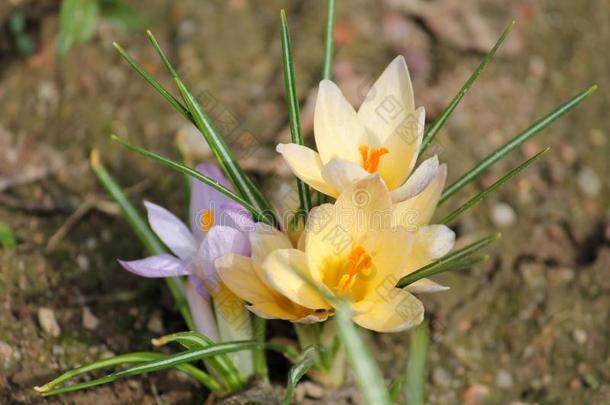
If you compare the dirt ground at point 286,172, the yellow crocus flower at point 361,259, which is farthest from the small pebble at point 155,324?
the yellow crocus flower at point 361,259

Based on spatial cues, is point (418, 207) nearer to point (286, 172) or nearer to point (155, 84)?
point (155, 84)

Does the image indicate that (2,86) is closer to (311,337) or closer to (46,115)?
(46,115)

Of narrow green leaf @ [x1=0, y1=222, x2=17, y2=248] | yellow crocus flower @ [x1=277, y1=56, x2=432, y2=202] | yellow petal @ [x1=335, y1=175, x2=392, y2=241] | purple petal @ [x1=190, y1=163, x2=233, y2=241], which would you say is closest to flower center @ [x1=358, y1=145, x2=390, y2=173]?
yellow crocus flower @ [x1=277, y1=56, x2=432, y2=202]

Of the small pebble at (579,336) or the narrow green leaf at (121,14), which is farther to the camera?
the narrow green leaf at (121,14)

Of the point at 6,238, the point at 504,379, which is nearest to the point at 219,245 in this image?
the point at 6,238

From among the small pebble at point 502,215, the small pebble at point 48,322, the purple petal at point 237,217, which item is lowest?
the small pebble at point 502,215

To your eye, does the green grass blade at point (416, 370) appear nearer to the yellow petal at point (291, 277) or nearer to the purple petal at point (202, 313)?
the yellow petal at point (291, 277)

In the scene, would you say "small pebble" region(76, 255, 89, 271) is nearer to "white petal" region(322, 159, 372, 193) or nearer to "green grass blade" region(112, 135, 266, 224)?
"green grass blade" region(112, 135, 266, 224)
